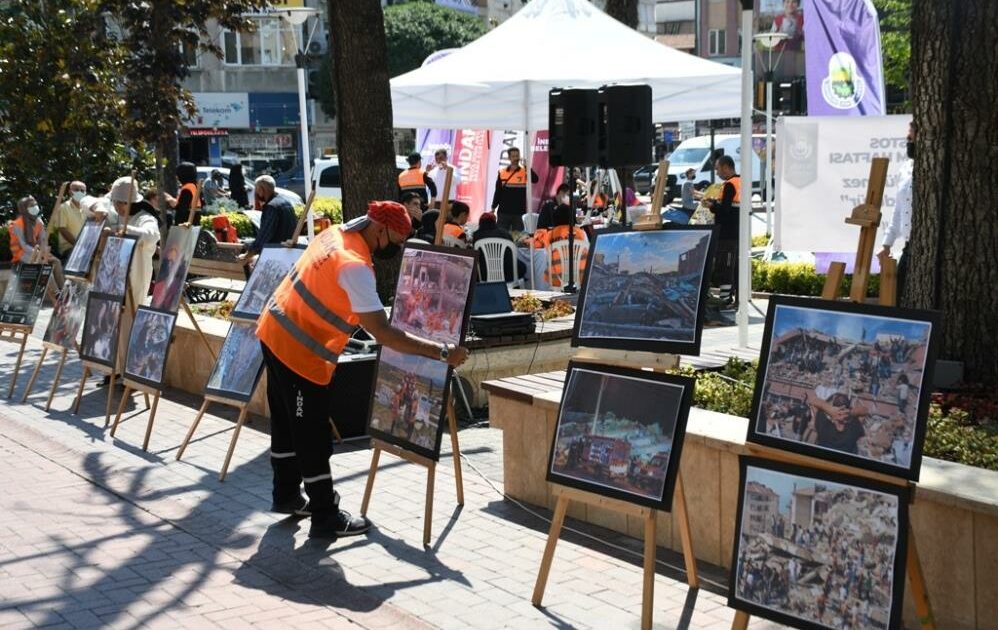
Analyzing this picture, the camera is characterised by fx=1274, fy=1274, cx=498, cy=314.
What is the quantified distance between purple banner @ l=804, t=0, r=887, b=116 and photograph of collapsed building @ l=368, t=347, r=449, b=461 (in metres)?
8.11

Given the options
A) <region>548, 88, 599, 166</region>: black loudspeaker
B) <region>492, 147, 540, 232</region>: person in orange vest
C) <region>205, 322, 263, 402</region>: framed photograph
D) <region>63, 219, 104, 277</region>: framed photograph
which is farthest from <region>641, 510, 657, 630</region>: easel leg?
<region>492, 147, 540, 232</region>: person in orange vest

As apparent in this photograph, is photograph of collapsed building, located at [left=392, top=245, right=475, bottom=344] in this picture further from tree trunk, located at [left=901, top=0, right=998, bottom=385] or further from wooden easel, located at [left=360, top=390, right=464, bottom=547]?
tree trunk, located at [left=901, top=0, right=998, bottom=385]

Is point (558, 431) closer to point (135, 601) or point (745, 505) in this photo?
point (745, 505)

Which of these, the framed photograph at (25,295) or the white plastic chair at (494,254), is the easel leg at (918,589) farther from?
the white plastic chair at (494,254)

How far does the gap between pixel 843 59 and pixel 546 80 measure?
3708 mm

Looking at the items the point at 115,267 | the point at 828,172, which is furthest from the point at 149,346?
the point at 828,172

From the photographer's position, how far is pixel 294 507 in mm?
7098

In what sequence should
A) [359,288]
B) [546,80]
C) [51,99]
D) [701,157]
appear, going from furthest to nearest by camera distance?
[701,157] < [51,99] < [546,80] < [359,288]

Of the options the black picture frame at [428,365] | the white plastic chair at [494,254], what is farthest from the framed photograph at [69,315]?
the black picture frame at [428,365]

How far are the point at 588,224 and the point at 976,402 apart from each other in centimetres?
1169

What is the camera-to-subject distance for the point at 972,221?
665 centimetres

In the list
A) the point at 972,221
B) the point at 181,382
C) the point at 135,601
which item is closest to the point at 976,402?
the point at 972,221

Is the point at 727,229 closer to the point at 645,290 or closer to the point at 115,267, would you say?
the point at 115,267

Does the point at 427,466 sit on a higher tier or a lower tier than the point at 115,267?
lower
